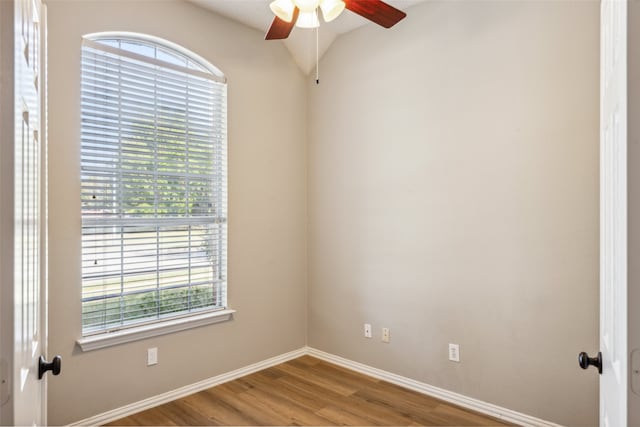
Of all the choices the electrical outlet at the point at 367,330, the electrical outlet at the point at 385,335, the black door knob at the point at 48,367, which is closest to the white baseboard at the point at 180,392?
the electrical outlet at the point at 367,330

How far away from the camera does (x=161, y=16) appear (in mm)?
2762

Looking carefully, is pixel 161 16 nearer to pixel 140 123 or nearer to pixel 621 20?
pixel 140 123

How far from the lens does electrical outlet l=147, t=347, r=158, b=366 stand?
2.72 meters

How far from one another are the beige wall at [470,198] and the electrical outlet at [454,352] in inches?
1.4

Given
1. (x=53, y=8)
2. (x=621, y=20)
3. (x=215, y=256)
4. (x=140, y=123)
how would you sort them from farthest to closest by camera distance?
(x=215, y=256) → (x=140, y=123) → (x=53, y=8) → (x=621, y=20)

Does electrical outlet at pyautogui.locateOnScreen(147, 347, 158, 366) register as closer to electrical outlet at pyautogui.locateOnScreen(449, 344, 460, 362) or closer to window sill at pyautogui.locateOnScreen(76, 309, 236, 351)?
window sill at pyautogui.locateOnScreen(76, 309, 236, 351)

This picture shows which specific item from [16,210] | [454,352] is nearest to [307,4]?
[16,210]

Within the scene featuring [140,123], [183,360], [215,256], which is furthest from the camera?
[215,256]

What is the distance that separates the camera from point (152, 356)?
8.99 feet

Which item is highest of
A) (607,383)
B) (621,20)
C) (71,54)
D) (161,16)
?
(161,16)

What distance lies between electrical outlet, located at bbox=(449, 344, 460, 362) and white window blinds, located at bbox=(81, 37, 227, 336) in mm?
1734

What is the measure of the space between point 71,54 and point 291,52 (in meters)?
1.76

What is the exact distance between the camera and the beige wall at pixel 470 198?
7.58ft

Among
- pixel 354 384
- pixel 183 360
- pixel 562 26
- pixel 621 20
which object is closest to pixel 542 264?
pixel 562 26
